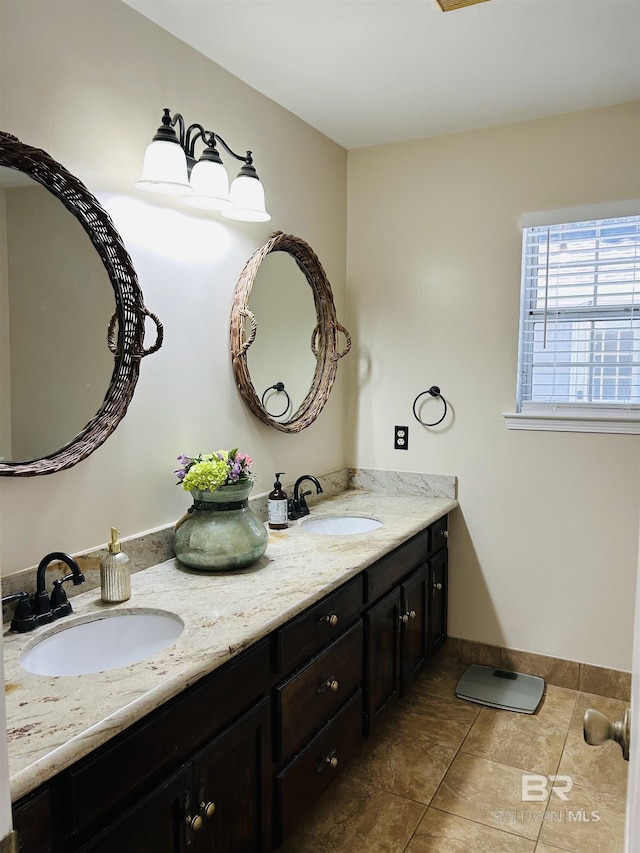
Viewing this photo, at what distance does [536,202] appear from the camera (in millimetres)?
2910

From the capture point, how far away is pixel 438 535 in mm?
2982

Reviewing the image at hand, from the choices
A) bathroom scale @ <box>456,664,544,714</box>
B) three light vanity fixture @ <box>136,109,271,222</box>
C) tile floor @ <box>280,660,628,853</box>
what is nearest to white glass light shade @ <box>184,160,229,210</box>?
three light vanity fixture @ <box>136,109,271,222</box>

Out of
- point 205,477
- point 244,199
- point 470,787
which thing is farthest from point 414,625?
point 244,199

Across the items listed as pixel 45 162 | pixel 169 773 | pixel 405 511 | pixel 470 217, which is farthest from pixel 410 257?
pixel 169 773

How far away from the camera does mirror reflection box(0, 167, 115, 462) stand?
63.5 inches

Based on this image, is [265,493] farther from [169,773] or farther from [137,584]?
[169,773]

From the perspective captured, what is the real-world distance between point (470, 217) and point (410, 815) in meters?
2.44

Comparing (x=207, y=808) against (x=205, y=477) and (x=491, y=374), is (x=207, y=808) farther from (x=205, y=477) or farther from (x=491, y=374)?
(x=491, y=374)

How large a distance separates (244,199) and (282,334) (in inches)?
25.8

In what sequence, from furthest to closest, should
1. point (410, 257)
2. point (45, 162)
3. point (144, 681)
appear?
point (410, 257), point (45, 162), point (144, 681)

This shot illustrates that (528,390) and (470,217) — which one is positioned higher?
(470,217)

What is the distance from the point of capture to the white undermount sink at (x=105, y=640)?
1573 millimetres

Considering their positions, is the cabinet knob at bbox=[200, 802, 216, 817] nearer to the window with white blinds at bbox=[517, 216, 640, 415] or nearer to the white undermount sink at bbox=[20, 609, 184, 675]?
the white undermount sink at bbox=[20, 609, 184, 675]

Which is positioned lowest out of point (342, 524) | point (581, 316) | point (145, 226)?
point (342, 524)
